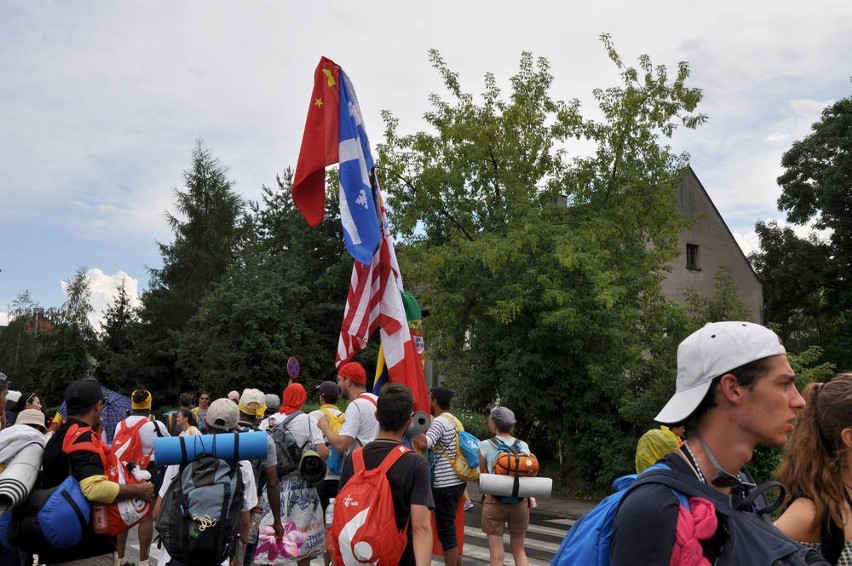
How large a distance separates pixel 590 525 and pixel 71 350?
46.7m

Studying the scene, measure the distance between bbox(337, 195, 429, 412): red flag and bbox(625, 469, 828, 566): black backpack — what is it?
17.3 ft

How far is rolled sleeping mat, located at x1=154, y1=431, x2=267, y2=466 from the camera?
15.9 feet

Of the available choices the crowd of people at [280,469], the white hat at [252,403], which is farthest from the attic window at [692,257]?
the white hat at [252,403]

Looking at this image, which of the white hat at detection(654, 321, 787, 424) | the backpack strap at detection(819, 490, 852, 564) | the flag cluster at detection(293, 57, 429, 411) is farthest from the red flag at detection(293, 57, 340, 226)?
the white hat at detection(654, 321, 787, 424)

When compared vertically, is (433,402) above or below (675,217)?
Answer: below

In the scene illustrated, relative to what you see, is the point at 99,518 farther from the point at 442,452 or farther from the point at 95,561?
the point at 442,452

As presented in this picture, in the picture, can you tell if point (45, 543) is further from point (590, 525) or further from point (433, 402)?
point (433, 402)

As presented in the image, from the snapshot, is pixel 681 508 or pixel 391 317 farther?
pixel 391 317

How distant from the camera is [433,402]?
8203 mm

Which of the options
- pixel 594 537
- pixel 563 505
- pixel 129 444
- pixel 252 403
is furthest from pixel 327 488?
pixel 563 505

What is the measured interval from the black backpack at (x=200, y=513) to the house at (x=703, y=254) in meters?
28.2

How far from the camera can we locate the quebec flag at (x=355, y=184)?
7629 millimetres

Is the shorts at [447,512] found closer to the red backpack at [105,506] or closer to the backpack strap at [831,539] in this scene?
the red backpack at [105,506]

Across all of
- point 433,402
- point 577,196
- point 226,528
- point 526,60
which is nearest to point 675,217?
point 577,196
